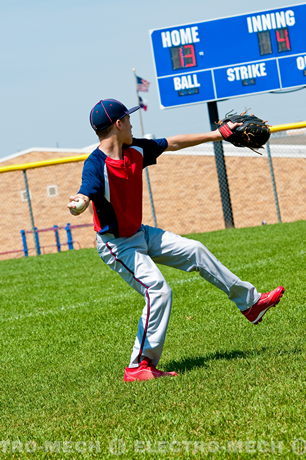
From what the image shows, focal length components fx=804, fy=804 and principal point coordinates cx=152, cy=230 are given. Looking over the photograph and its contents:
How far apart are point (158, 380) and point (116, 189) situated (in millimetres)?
1276

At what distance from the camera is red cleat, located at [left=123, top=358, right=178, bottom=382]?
5.29 m

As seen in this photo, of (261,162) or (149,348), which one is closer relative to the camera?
(149,348)

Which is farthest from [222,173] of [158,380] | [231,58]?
[158,380]

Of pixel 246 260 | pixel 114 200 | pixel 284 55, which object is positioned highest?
pixel 284 55

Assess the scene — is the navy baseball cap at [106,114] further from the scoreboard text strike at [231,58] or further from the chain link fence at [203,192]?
the chain link fence at [203,192]

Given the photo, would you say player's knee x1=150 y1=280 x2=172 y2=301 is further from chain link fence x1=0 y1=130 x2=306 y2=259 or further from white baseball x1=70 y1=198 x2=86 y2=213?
chain link fence x1=0 y1=130 x2=306 y2=259

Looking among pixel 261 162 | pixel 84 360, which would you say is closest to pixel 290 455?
pixel 84 360

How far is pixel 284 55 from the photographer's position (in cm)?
1931

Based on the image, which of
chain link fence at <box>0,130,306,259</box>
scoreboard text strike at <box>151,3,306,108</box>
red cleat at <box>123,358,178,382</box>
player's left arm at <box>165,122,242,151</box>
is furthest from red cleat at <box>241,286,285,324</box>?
chain link fence at <box>0,130,306,259</box>

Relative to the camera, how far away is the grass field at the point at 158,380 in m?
3.72

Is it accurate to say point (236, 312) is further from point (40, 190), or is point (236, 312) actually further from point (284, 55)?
point (40, 190)

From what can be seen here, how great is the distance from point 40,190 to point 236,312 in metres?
30.7

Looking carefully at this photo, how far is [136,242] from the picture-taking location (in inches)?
217

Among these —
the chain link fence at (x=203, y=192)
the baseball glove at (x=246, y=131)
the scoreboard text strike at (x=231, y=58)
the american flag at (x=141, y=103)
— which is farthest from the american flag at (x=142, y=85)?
the baseball glove at (x=246, y=131)
